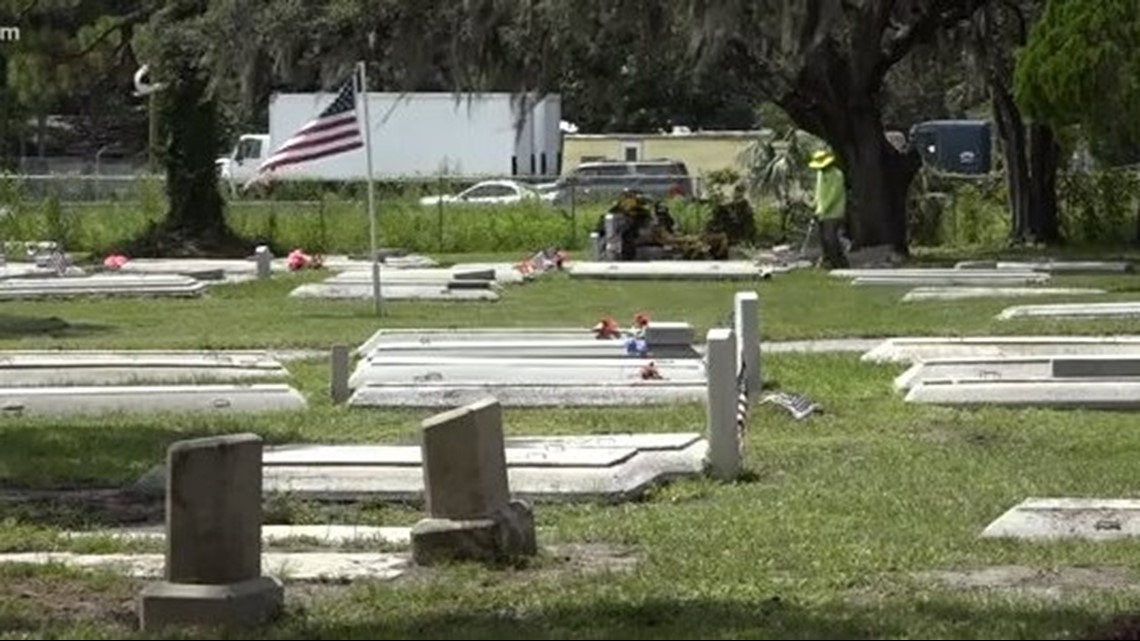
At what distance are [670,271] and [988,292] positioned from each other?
596 cm

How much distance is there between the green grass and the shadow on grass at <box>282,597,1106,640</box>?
2 centimetres

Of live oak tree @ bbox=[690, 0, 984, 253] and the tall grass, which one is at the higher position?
live oak tree @ bbox=[690, 0, 984, 253]

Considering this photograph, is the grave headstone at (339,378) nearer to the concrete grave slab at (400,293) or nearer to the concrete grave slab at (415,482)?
the concrete grave slab at (415,482)

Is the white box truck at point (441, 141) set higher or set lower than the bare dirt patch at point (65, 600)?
higher

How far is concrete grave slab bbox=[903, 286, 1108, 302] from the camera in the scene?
3039 centimetres

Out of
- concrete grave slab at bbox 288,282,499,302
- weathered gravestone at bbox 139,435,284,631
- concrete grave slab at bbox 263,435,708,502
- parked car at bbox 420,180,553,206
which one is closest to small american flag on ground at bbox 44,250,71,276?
concrete grave slab at bbox 288,282,499,302

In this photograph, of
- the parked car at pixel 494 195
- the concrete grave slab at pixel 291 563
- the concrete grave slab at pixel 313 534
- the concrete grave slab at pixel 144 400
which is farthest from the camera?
the parked car at pixel 494 195

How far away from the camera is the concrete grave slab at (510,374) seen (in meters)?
19.4

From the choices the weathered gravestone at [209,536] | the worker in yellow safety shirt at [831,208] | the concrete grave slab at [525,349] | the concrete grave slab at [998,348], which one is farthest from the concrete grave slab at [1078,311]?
the weathered gravestone at [209,536]

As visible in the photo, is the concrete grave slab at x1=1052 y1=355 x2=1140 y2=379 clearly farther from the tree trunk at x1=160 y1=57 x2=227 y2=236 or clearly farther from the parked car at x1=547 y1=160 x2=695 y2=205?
the parked car at x1=547 y1=160 x2=695 y2=205

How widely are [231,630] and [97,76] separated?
43.6m

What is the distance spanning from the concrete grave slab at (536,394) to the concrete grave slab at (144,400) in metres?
0.63

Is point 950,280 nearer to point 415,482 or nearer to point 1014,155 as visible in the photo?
point 1014,155

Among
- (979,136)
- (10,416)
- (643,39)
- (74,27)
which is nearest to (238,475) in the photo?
(10,416)
